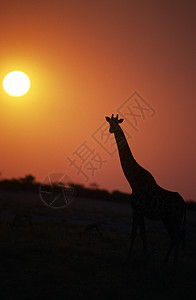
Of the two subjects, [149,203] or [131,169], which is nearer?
[149,203]

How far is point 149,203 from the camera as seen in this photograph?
1148 cm

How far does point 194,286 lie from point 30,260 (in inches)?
182

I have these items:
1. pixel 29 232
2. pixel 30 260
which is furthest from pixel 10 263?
pixel 29 232

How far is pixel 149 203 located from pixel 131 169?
129 cm

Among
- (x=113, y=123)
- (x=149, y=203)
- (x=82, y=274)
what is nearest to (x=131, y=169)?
(x=149, y=203)

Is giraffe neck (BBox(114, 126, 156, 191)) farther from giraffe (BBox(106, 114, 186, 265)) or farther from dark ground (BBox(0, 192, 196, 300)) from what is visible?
dark ground (BBox(0, 192, 196, 300))

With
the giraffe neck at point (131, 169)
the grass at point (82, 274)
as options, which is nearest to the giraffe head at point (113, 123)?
the giraffe neck at point (131, 169)

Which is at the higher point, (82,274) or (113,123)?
(113,123)

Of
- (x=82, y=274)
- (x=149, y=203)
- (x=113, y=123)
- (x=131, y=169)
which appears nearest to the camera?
(x=82, y=274)

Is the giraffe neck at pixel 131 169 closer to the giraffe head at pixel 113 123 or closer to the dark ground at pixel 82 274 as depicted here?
the giraffe head at pixel 113 123

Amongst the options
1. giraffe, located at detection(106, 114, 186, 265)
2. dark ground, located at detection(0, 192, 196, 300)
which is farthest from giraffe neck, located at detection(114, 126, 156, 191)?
dark ground, located at detection(0, 192, 196, 300)

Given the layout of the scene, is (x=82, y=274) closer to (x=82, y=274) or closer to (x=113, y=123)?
(x=82, y=274)

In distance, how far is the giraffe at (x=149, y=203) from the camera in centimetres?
1147

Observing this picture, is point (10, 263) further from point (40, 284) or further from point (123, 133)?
point (123, 133)
